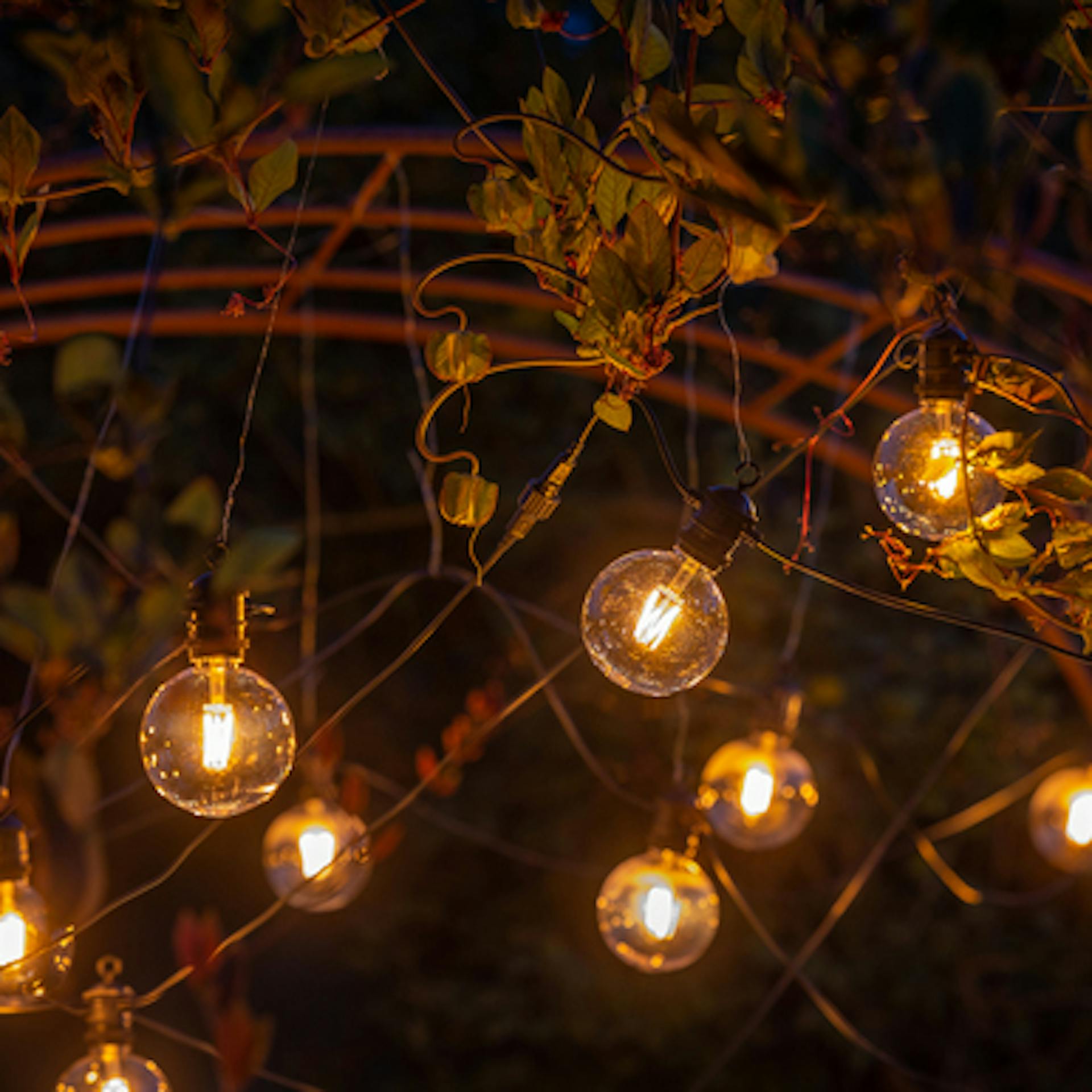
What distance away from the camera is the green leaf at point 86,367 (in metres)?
0.53

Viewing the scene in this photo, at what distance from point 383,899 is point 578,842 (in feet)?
2.71

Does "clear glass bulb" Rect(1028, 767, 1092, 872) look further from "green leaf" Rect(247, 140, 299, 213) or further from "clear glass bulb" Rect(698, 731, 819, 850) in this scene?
"green leaf" Rect(247, 140, 299, 213)

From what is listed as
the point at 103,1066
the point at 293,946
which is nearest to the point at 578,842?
the point at 293,946

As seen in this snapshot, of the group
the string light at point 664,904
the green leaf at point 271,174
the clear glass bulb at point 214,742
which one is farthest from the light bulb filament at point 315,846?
the green leaf at point 271,174

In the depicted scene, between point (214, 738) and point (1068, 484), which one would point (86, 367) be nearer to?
point (214, 738)

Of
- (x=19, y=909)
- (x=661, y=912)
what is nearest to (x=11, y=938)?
(x=19, y=909)

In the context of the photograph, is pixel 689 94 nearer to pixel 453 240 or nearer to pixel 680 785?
pixel 680 785

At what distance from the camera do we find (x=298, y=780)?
4.14 m

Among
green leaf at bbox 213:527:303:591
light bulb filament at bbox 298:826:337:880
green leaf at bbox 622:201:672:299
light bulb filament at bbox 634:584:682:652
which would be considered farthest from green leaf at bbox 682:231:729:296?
light bulb filament at bbox 298:826:337:880

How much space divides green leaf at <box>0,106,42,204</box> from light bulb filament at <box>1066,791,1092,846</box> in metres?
2.19

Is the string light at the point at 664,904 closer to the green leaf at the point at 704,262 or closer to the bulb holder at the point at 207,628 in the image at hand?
the bulb holder at the point at 207,628

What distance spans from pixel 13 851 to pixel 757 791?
1153 mm

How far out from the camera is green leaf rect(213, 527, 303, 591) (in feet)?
1.67

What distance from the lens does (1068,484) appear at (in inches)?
33.9
